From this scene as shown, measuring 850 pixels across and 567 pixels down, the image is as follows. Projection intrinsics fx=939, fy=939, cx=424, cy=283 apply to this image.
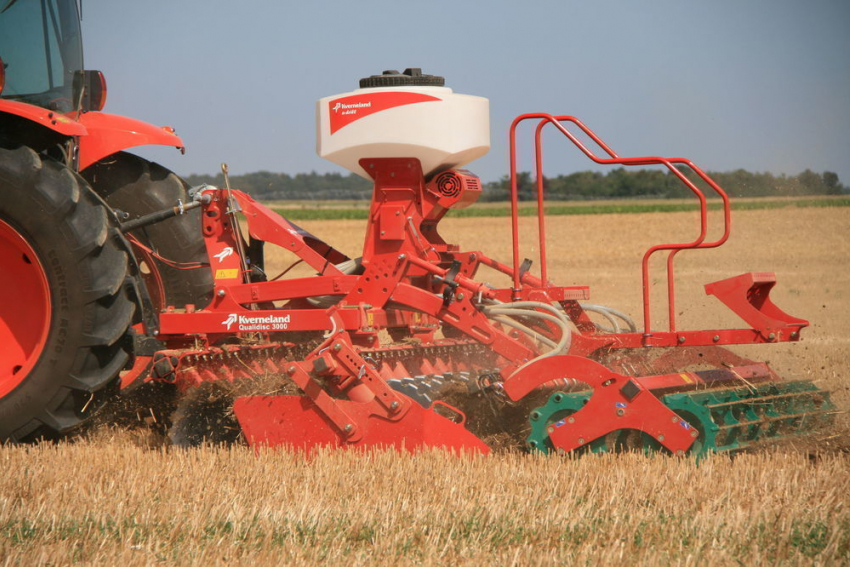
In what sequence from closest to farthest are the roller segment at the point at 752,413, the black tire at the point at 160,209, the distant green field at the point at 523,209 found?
1. the roller segment at the point at 752,413
2. the black tire at the point at 160,209
3. the distant green field at the point at 523,209

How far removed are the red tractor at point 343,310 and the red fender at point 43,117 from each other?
0.01 meters

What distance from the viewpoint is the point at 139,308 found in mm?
4656

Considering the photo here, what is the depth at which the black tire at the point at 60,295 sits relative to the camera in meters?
4.42

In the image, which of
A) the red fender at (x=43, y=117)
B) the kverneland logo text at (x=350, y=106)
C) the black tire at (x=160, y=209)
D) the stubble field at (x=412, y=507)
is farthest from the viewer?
the black tire at (x=160, y=209)

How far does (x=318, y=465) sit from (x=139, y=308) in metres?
1.29

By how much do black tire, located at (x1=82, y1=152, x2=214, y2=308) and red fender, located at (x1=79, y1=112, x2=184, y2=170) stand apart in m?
0.39

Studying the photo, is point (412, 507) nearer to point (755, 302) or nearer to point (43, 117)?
point (755, 302)

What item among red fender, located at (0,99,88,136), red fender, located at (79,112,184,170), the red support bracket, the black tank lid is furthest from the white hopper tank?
the red support bracket

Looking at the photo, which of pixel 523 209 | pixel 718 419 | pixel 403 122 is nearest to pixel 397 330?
pixel 403 122

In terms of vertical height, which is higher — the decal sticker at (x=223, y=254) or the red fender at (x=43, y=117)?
the red fender at (x=43, y=117)

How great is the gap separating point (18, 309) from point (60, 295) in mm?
380

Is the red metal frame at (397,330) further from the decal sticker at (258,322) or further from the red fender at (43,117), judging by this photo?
the red fender at (43,117)

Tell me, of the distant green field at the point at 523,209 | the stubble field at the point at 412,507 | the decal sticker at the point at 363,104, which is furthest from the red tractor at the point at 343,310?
the distant green field at the point at 523,209

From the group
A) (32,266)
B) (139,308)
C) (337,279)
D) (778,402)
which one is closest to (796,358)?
(778,402)
